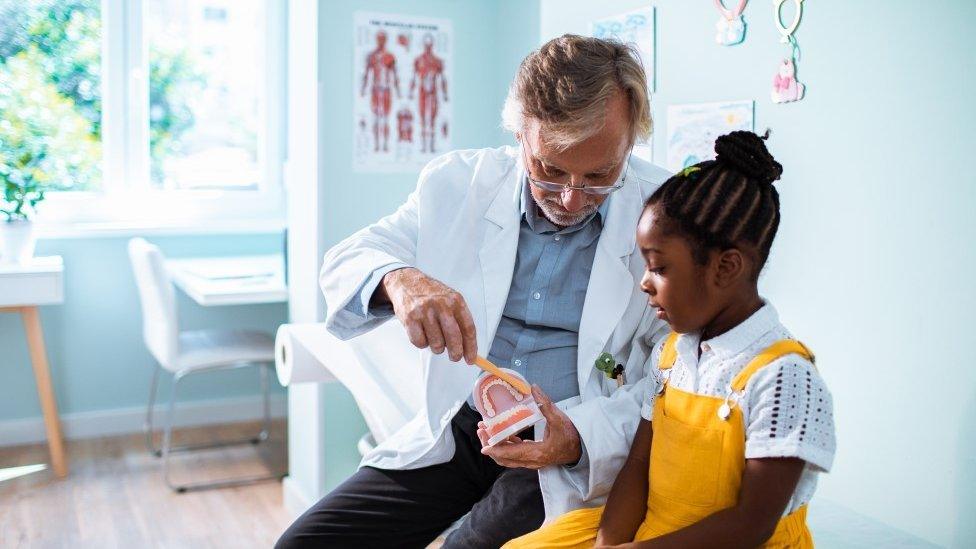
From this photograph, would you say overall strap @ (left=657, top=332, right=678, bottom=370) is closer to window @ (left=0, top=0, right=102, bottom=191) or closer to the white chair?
the white chair

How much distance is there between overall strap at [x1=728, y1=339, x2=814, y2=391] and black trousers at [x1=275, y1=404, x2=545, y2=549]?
1.46 ft

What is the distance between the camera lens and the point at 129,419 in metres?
4.05

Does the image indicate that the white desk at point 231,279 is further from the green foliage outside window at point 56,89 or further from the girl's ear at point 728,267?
the girl's ear at point 728,267

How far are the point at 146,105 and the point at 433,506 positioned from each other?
3.06 meters

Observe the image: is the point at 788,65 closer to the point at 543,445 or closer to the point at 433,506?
the point at 543,445

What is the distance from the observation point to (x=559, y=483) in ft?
4.68

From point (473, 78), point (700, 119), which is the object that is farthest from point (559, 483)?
point (473, 78)

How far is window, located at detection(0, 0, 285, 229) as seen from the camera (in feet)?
12.8

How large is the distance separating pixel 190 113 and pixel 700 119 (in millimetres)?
2860

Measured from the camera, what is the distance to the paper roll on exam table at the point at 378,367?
187 cm

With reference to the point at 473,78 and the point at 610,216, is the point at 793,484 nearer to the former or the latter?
the point at 610,216

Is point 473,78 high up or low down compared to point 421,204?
up

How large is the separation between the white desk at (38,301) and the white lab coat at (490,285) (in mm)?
2168

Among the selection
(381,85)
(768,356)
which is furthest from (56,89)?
(768,356)
